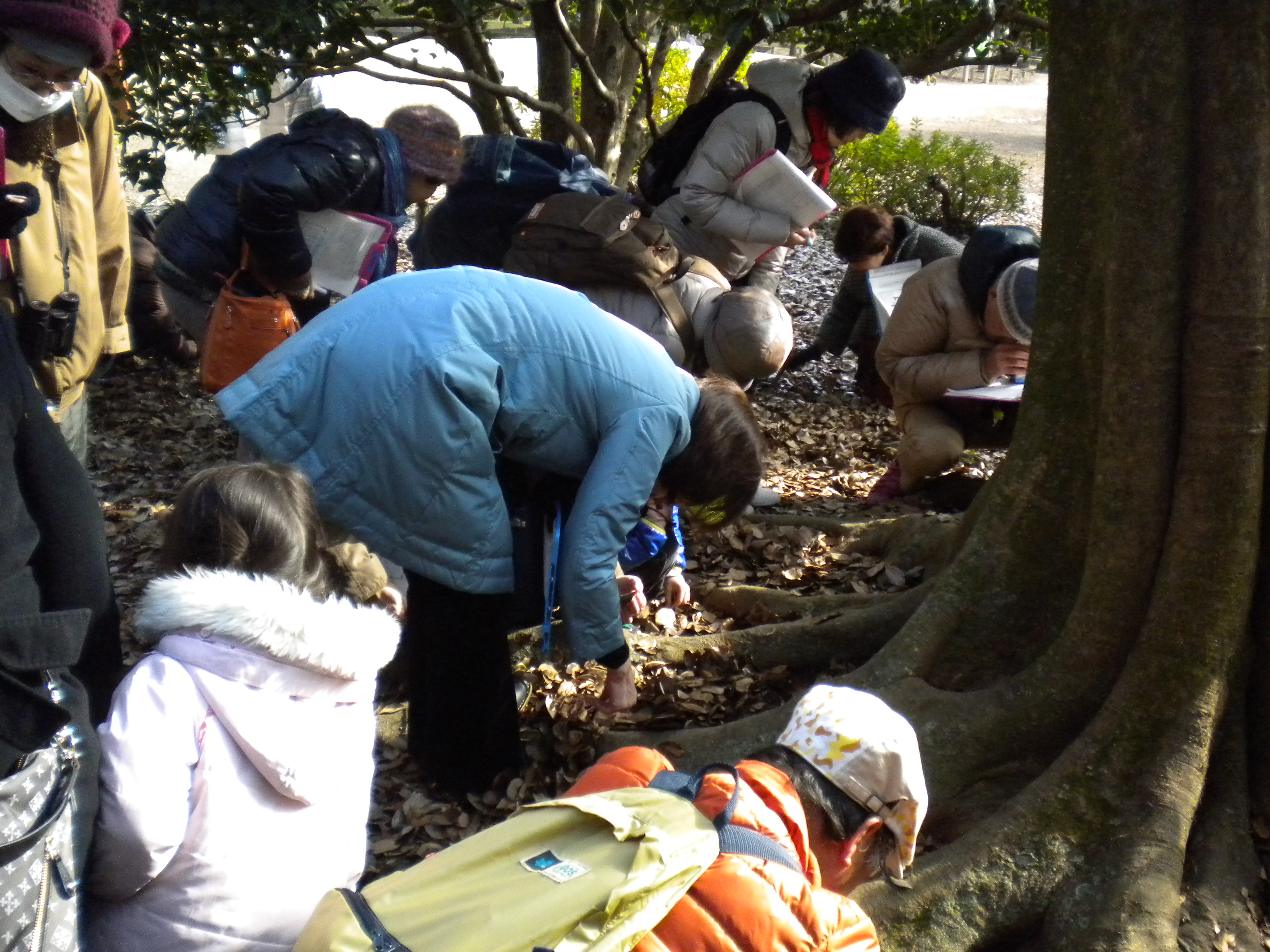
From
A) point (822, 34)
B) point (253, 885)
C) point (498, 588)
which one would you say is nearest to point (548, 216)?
point (498, 588)

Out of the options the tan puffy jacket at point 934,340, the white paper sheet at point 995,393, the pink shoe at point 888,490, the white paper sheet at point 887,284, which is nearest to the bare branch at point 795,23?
the white paper sheet at point 887,284

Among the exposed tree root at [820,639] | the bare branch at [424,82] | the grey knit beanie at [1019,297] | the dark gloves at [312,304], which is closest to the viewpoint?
the exposed tree root at [820,639]

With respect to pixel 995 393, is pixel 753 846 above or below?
above

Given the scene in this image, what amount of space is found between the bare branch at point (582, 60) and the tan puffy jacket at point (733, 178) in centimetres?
193

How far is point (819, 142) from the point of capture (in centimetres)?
545

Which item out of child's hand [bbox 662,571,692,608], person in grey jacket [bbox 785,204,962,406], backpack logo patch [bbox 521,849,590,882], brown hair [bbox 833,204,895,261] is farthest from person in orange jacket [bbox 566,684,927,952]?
brown hair [bbox 833,204,895,261]

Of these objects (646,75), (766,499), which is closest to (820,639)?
(766,499)

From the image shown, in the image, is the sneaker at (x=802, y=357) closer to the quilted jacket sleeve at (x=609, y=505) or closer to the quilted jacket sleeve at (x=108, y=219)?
the quilted jacket sleeve at (x=108, y=219)

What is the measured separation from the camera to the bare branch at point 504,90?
7.21m

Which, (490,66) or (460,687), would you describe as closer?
(460,687)

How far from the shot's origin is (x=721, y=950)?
1737mm

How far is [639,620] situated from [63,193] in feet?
7.46

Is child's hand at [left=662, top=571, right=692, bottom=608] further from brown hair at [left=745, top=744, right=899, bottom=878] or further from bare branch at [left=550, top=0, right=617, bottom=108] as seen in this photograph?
bare branch at [left=550, top=0, right=617, bottom=108]

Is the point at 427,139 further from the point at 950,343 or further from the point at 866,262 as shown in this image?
the point at 866,262
